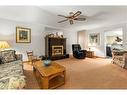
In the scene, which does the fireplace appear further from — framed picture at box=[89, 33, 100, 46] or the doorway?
the doorway

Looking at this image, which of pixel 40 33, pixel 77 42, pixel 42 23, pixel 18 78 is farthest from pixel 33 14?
pixel 18 78

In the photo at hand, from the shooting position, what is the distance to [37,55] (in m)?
2.21

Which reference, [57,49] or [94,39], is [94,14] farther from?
[57,49]

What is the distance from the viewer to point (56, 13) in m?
2.05

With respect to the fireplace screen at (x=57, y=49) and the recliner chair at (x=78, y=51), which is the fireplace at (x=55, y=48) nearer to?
the fireplace screen at (x=57, y=49)

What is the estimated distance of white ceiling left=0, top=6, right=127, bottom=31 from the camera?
6.26 ft

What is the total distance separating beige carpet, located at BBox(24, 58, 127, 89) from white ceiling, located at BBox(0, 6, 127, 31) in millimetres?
803

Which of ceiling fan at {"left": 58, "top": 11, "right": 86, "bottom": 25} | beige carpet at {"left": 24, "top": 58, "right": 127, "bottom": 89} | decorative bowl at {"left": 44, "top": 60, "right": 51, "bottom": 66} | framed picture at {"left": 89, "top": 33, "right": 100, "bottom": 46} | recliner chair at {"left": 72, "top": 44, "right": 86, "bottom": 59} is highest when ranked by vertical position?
ceiling fan at {"left": 58, "top": 11, "right": 86, "bottom": 25}

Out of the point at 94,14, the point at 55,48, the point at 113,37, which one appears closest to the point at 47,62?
the point at 55,48

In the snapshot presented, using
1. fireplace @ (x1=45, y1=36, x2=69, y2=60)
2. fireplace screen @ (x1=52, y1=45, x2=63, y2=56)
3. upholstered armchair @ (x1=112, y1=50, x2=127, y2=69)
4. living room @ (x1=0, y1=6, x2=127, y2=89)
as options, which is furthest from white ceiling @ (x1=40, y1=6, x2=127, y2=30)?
upholstered armchair @ (x1=112, y1=50, x2=127, y2=69)

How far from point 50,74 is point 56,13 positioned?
3.58 ft

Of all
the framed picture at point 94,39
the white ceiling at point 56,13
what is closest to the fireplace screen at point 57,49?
the white ceiling at point 56,13

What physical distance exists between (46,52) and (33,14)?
759 mm
